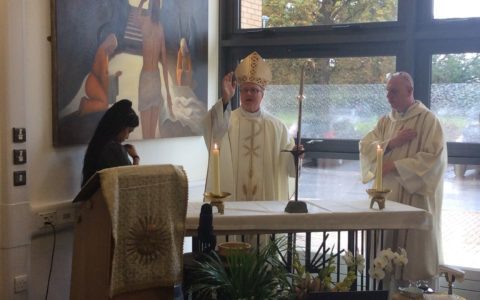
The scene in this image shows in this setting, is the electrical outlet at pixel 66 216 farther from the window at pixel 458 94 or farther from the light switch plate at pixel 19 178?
the window at pixel 458 94

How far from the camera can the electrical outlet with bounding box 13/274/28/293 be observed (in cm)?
316

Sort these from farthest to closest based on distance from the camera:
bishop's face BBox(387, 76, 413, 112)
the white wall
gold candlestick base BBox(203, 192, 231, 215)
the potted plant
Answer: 1. bishop's face BBox(387, 76, 413, 112)
2. the white wall
3. gold candlestick base BBox(203, 192, 231, 215)
4. the potted plant

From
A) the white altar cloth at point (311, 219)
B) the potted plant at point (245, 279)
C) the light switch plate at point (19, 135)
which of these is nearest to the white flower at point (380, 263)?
the potted plant at point (245, 279)

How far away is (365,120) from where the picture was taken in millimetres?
4867

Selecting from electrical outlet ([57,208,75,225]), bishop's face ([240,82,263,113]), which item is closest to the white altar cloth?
electrical outlet ([57,208,75,225])

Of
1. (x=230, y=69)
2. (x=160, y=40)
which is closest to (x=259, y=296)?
(x=160, y=40)

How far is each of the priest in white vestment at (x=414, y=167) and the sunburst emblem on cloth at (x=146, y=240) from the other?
1.71 m

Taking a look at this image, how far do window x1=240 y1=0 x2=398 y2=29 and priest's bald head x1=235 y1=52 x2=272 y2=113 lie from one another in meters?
1.16

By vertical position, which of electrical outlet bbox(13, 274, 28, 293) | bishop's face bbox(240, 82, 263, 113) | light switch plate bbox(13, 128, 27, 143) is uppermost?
bishop's face bbox(240, 82, 263, 113)

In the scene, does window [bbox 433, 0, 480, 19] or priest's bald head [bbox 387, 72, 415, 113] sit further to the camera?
window [bbox 433, 0, 480, 19]

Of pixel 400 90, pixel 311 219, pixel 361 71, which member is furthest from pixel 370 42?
pixel 311 219

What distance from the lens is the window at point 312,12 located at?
4750 mm

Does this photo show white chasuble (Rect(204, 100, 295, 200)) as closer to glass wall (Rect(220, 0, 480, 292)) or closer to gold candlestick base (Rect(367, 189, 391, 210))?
glass wall (Rect(220, 0, 480, 292))

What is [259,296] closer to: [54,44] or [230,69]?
[54,44]
